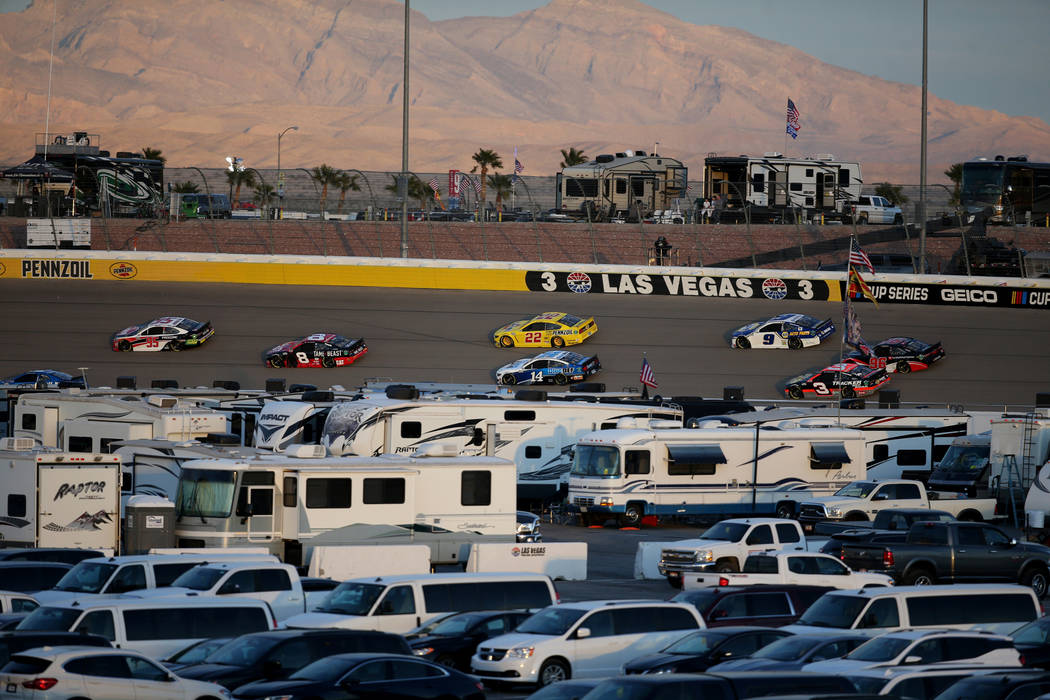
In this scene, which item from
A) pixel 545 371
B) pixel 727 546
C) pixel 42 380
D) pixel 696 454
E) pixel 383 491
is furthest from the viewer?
pixel 545 371

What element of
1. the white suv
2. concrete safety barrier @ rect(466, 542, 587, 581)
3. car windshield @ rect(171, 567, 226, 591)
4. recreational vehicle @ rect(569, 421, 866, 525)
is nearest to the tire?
the white suv

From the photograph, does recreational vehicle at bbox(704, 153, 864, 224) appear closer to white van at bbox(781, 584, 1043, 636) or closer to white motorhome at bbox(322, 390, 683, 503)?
white motorhome at bbox(322, 390, 683, 503)

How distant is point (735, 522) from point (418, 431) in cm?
970

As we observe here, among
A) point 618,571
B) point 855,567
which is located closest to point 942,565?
point 855,567

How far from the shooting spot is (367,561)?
22547 millimetres

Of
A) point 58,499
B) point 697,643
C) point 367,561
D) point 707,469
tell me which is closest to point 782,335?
point 707,469

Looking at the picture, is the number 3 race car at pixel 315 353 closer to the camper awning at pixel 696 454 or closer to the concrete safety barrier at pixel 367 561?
the camper awning at pixel 696 454

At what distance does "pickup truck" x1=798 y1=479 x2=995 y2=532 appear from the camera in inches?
1271

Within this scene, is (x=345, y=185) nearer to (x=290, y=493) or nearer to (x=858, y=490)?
(x=858, y=490)

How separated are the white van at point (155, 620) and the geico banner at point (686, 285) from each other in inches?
1607

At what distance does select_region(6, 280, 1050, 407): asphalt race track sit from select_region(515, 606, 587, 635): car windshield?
3026cm

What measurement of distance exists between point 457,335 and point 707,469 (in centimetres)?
1984

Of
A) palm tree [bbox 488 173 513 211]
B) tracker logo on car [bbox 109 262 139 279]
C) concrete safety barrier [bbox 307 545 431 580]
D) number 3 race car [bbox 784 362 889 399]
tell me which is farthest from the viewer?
palm tree [bbox 488 173 513 211]

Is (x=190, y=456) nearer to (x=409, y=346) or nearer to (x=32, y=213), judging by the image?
(x=409, y=346)
